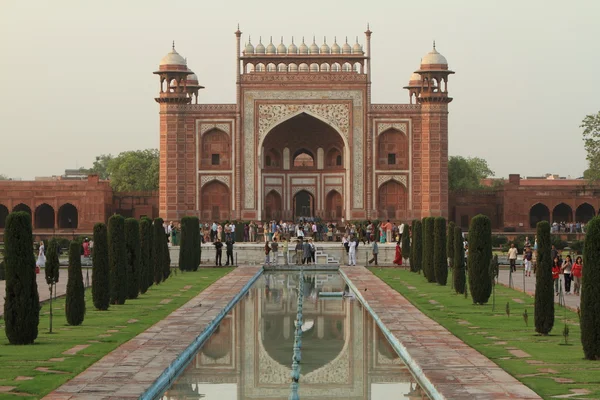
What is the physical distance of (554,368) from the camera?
9.20 metres

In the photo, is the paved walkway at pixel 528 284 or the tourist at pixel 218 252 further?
the tourist at pixel 218 252

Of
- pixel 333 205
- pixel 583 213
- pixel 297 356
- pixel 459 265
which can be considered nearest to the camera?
pixel 297 356

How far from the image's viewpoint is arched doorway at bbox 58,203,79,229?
41000mm

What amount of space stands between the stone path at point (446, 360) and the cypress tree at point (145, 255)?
3.83m

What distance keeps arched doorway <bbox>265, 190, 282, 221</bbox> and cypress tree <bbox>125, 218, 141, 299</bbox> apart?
21994 mm

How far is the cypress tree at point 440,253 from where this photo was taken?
19125 millimetres

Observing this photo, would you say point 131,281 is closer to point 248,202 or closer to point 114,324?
point 114,324

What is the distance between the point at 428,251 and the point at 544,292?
28.5ft

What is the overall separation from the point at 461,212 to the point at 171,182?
1020 centimetres

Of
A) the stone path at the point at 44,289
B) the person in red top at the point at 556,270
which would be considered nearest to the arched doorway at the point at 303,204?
the stone path at the point at 44,289

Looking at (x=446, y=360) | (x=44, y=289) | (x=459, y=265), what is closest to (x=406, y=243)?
(x=459, y=265)

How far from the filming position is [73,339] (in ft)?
36.9

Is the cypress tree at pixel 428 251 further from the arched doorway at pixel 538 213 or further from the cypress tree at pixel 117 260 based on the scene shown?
the arched doorway at pixel 538 213

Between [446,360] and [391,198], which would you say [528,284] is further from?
[391,198]
